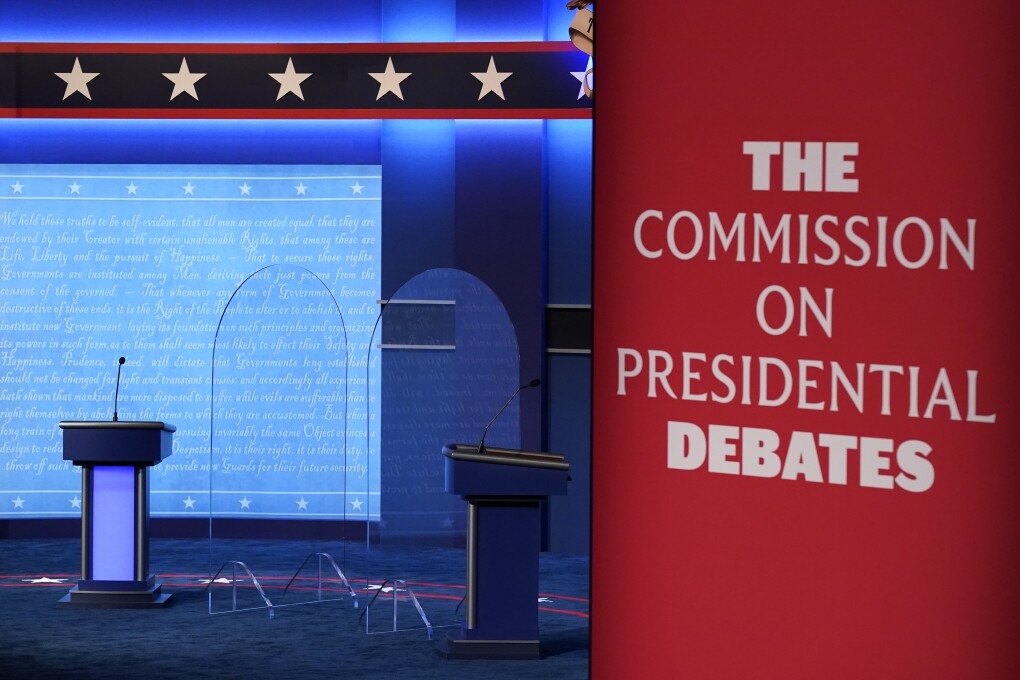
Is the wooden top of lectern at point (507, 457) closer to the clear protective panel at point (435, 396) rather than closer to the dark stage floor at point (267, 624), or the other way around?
the clear protective panel at point (435, 396)

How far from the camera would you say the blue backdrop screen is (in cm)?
824

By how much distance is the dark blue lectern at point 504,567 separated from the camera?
526cm

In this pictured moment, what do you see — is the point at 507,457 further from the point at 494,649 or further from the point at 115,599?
the point at 115,599

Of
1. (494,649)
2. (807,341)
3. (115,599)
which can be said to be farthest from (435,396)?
(807,341)

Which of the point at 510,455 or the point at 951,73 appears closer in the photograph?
the point at 951,73

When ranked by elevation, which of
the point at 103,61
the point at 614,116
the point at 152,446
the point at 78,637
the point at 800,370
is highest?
the point at 103,61

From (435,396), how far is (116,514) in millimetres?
1629

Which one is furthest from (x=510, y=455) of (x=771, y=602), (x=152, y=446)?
(x=771, y=602)

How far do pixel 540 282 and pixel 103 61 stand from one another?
2983 millimetres

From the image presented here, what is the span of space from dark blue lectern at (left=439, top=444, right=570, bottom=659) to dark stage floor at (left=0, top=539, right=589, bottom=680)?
91 millimetres

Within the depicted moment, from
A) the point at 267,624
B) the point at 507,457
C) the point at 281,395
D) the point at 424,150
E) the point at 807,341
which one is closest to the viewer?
the point at 807,341

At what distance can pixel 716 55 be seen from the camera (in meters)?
1.52

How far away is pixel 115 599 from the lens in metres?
6.24

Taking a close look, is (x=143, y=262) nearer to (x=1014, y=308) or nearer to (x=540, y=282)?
(x=540, y=282)
